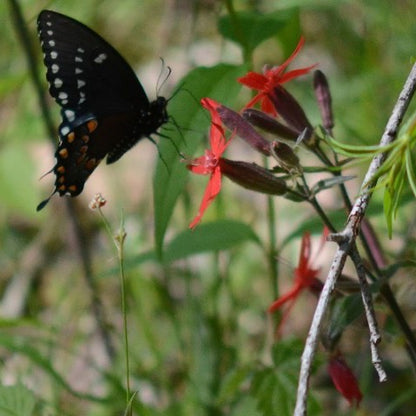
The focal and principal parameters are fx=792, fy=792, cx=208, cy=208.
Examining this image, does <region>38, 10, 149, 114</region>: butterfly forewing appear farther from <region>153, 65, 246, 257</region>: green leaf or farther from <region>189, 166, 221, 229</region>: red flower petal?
<region>189, 166, 221, 229</region>: red flower petal

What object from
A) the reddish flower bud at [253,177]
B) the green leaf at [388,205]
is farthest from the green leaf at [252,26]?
the green leaf at [388,205]

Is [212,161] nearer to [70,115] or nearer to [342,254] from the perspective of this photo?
[342,254]

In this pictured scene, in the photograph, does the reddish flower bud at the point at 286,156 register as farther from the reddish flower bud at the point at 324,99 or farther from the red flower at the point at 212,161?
the reddish flower bud at the point at 324,99

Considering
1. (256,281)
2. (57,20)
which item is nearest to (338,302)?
(57,20)

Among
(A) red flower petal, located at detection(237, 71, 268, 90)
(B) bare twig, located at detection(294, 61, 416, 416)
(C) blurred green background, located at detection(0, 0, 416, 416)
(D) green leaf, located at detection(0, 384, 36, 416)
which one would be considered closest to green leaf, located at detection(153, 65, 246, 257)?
(C) blurred green background, located at detection(0, 0, 416, 416)

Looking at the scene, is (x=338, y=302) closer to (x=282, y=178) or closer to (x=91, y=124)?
(x=282, y=178)

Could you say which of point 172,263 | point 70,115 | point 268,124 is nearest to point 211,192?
point 268,124
